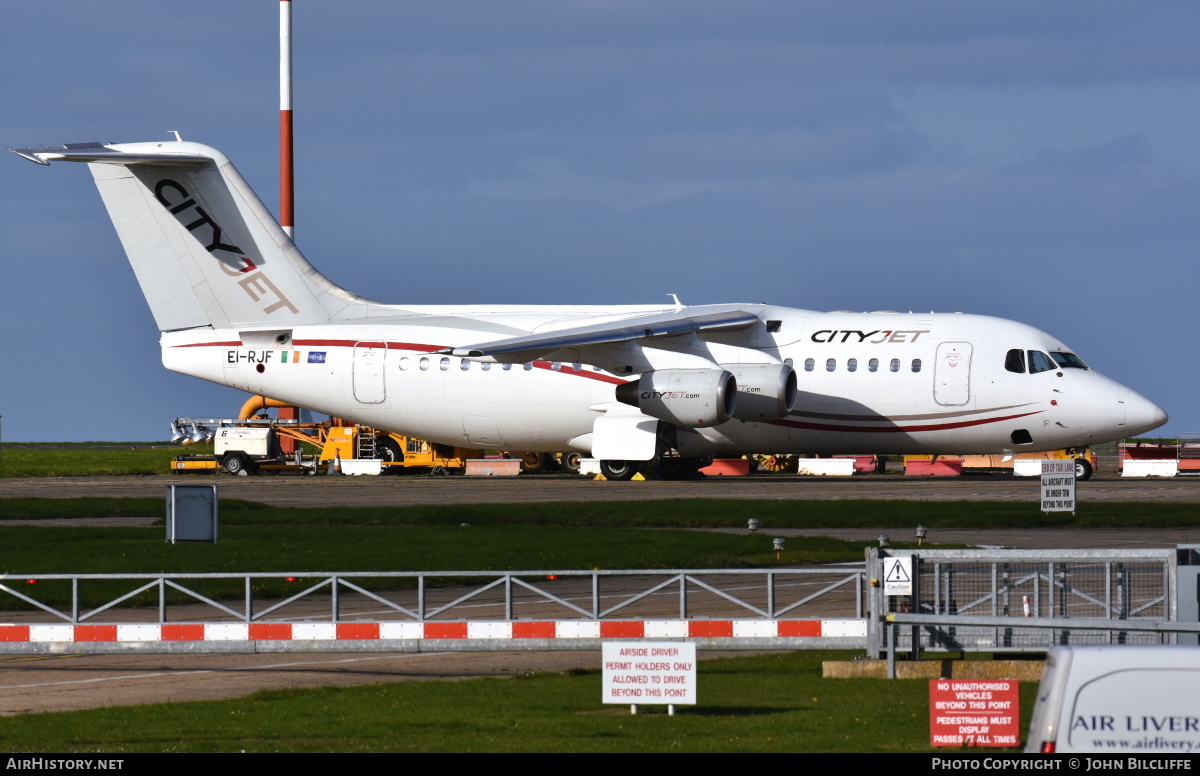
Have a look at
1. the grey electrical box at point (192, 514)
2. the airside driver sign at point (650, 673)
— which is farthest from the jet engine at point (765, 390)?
the airside driver sign at point (650, 673)

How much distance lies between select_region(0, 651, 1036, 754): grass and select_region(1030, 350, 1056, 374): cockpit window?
2704cm

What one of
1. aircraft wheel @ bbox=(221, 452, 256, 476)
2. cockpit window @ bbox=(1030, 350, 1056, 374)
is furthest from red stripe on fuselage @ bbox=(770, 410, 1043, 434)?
aircraft wheel @ bbox=(221, 452, 256, 476)

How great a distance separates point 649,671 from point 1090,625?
143 inches

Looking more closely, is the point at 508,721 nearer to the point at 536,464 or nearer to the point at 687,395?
the point at 687,395

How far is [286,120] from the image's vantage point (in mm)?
66062

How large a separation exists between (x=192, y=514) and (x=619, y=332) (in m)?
16.3

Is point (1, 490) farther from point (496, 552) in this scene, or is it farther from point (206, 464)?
point (496, 552)

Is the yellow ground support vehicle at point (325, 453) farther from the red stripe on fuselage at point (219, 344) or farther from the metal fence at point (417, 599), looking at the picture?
the metal fence at point (417, 599)

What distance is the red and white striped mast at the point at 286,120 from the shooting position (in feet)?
214

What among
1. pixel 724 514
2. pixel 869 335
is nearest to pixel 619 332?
pixel 869 335

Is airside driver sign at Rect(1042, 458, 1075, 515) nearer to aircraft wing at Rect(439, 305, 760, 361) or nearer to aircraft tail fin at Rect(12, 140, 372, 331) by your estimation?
aircraft wing at Rect(439, 305, 760, 361)

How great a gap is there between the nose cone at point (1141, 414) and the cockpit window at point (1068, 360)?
5.05 ft

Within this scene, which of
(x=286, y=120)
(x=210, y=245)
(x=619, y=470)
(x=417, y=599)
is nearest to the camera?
(x=417, y=599)

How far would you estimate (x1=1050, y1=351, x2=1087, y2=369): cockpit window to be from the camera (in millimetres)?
41375
